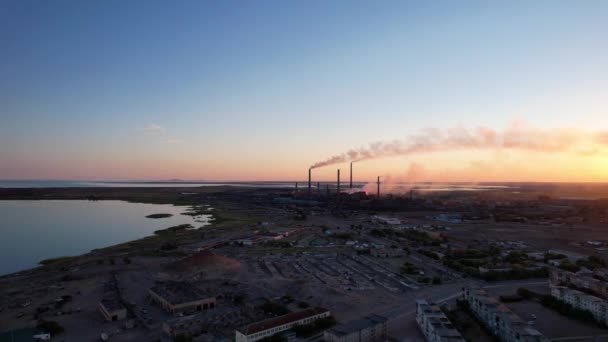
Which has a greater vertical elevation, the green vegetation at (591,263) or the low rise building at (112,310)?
the green vegetation at (591,263)

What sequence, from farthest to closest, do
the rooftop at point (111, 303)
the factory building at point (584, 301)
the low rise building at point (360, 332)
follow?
the rooftop at point (111, 303), the factory building at point (584, 301), the low rise building at point (360, 332)

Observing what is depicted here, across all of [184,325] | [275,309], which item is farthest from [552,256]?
[184,325]

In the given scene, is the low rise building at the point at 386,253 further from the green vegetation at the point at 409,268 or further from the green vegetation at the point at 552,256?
the green vegetation at the point at 552,256

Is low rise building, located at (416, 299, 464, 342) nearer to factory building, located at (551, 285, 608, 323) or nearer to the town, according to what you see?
the town

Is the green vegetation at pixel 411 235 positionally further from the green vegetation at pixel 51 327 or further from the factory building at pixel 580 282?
the green vegetation at pixel 51 327

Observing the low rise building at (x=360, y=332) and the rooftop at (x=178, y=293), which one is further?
the rooftop at (x=178, y=293)

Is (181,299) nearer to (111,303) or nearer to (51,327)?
(111,303)

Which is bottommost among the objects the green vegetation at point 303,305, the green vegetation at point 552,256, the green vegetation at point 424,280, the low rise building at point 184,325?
the low rise building at point 184,325

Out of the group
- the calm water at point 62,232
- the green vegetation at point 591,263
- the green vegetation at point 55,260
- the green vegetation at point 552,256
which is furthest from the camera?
the calm water at point 62,232

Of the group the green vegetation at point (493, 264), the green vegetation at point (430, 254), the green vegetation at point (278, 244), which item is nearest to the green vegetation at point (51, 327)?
the green vegetation at point (278, 244)
